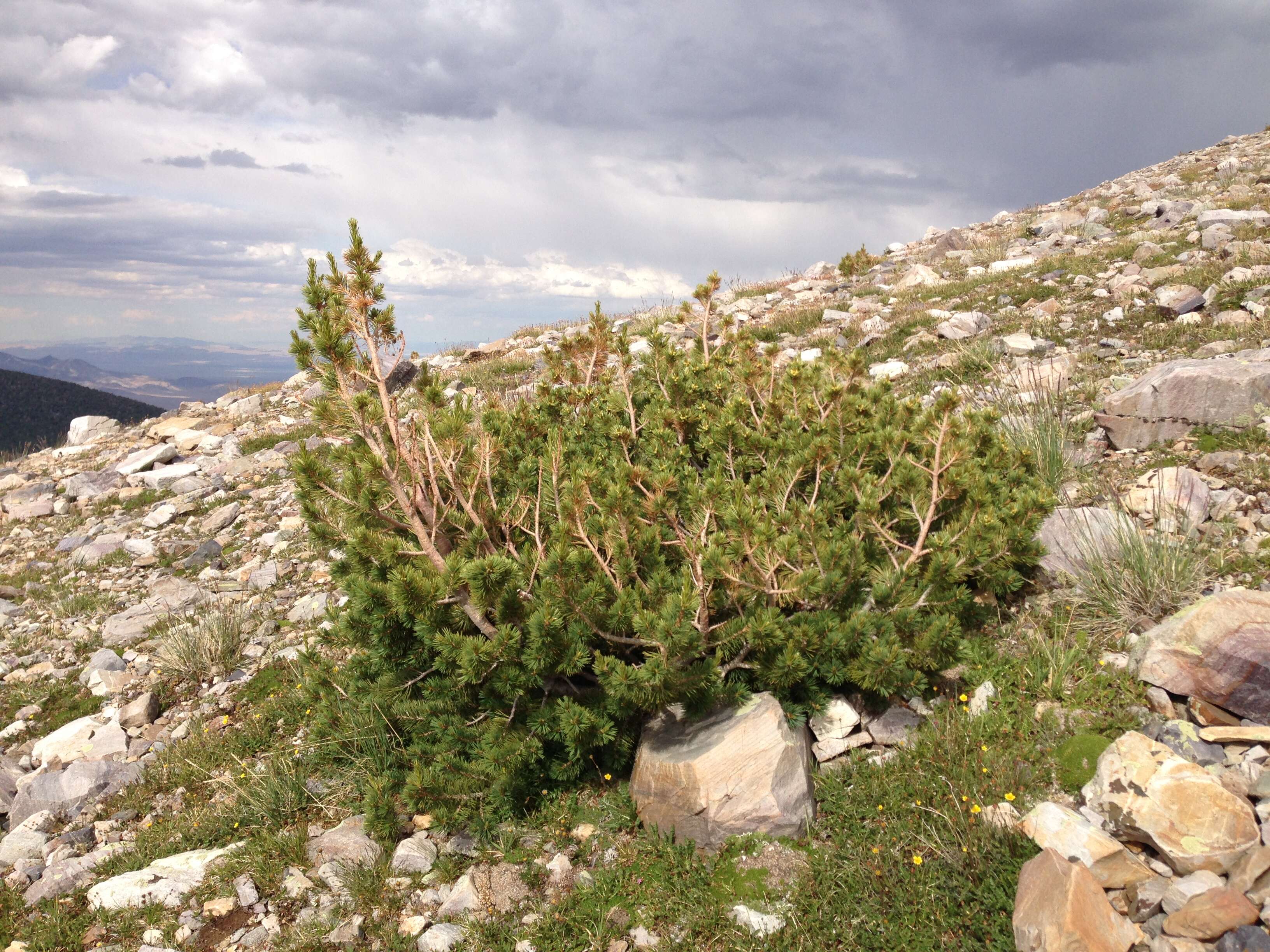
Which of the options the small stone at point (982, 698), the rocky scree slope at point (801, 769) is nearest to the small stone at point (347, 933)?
the rocky scree slope at point (801, 769)

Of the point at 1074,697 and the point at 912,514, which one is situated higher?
the point at 912,514

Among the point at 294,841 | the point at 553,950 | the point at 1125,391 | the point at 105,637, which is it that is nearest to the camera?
the point at 553,950

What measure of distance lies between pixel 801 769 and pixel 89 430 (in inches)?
767

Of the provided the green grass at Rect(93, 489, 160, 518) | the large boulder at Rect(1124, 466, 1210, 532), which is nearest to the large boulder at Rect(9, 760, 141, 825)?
the green grass at Rect(93, 489, 160, 518)

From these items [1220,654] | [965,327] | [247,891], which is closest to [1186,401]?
[1220,654]

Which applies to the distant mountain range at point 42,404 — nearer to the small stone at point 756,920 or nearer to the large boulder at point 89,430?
the large boulder at point 89,430

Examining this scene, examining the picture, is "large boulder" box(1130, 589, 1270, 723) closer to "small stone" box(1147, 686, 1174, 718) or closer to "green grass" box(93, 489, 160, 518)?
"small stone" box(1147, 686, 1174, 718)

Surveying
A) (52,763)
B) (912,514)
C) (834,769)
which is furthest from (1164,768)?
(52,763)

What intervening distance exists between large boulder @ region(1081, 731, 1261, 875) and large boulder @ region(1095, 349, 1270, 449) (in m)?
4.24

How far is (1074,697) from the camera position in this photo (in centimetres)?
409

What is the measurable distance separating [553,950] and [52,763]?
16.2ft

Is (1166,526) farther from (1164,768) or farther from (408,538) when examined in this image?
(408,538)

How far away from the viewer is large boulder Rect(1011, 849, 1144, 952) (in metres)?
2.69

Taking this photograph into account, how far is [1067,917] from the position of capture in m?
2.70
